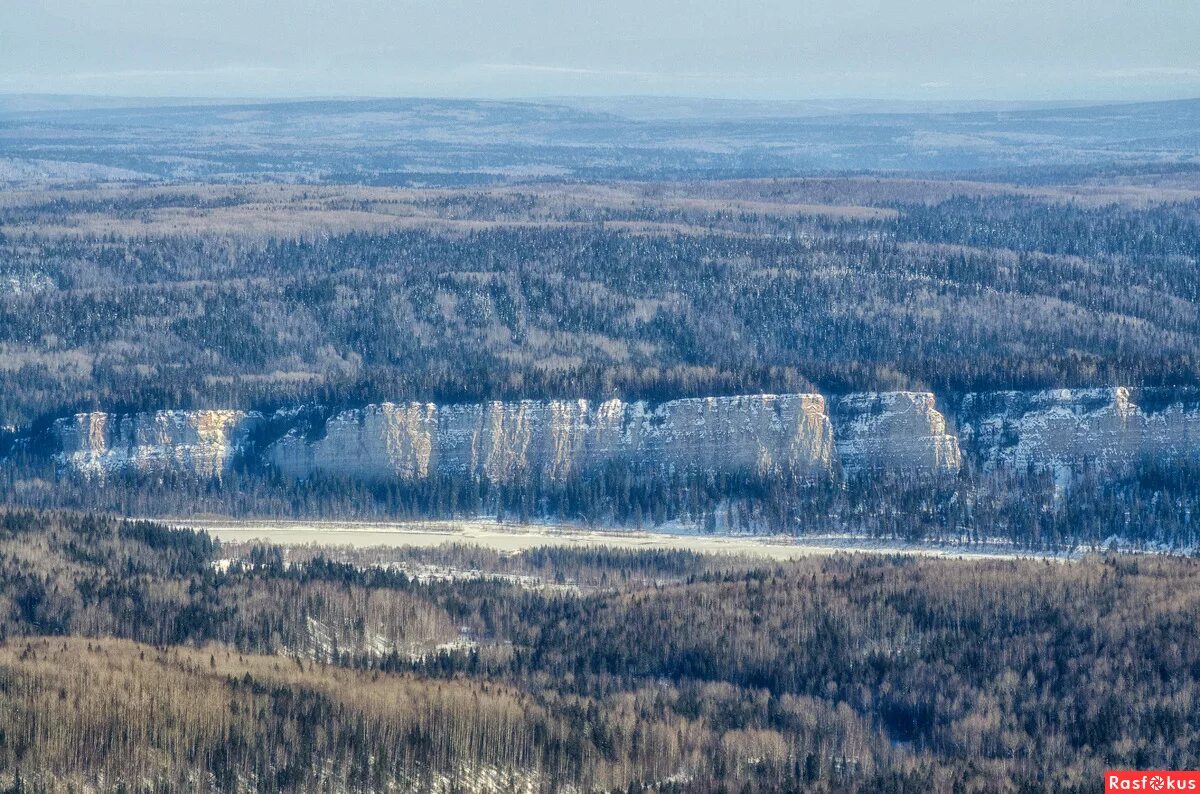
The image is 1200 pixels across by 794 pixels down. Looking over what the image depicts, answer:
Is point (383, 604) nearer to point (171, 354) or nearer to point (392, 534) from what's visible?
point (392, 534)

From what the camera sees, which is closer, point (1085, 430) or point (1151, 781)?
point (1151, 781)

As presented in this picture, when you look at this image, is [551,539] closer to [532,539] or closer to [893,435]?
[532,539]

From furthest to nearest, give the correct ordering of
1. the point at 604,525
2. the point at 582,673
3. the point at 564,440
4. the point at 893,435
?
the point at 564,440 → the point at 893,435 → the point at 604,525 → the point at 582,673

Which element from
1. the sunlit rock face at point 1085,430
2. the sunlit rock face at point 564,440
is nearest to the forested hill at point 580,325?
the sunlit rock face at point 564,440

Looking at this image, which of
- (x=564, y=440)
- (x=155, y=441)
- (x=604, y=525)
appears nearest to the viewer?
(x=604, y=525)

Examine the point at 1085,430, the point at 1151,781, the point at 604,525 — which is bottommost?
the point at 604,525

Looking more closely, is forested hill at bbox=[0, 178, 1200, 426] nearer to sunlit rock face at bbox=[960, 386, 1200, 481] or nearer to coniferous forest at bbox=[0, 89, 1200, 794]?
coniferous forest at bbox=[0, 89, 1200, 794]

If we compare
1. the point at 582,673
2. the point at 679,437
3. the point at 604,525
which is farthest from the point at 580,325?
the point at 582,673
